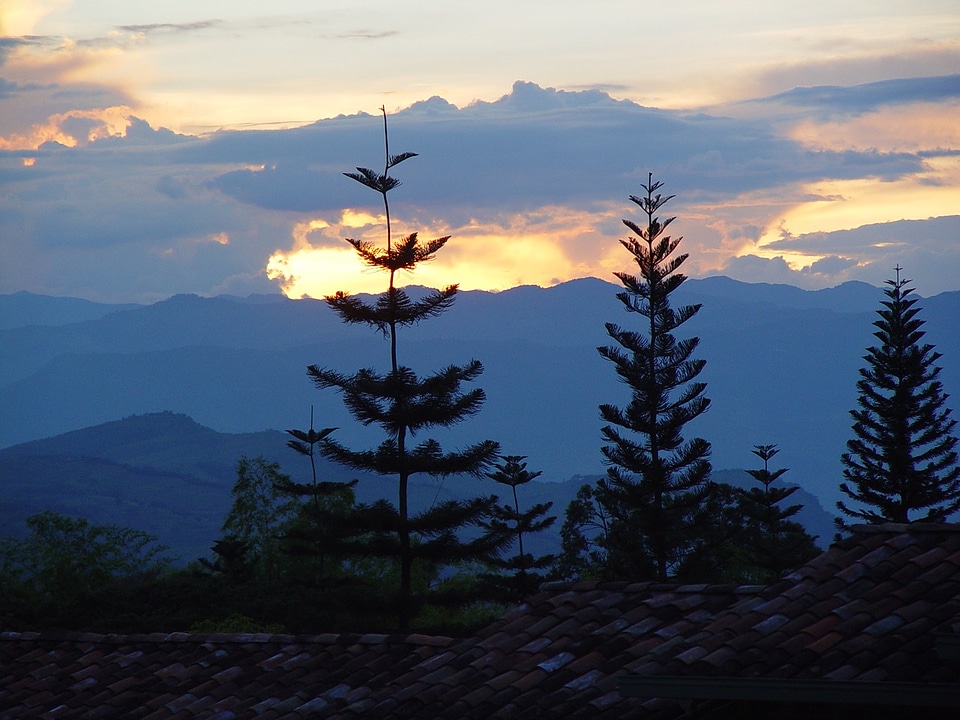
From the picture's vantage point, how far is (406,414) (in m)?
28.6

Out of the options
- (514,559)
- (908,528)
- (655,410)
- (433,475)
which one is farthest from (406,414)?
(908,528)

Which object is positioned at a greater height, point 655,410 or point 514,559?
point 655,410

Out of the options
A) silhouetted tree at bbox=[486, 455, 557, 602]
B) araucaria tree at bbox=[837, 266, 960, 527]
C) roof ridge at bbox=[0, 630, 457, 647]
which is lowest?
silhouetted tree at bbox=[486, 455, 557, 602]

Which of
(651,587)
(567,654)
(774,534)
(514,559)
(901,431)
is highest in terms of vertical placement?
(651,587)

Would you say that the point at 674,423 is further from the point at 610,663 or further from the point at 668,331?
the point at 610,663

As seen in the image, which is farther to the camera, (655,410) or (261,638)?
(655,410)

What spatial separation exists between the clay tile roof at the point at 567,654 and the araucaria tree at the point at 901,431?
102 feet

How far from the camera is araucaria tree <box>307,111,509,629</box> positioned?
2850 cm

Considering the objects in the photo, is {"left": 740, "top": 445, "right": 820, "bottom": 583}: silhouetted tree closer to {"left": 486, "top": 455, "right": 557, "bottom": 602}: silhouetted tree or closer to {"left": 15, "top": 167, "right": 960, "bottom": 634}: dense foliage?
{"left": 15, "top": 167, "right": 960, "bottom": 634}: dense foliage

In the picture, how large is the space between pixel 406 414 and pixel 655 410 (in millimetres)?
6673

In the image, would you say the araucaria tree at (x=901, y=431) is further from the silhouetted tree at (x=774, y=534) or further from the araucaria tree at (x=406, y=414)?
the araucaria tree at (x=406, y=414)

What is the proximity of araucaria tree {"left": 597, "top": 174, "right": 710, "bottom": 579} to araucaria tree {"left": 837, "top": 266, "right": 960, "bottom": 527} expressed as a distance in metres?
9.99

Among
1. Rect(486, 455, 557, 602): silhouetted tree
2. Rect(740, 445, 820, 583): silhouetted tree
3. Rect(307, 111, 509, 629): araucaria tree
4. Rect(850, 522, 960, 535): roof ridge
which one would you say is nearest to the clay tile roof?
Rect(850, 522, 960, 535): roof ridge

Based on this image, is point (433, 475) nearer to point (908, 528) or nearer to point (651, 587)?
point (651, 587)
